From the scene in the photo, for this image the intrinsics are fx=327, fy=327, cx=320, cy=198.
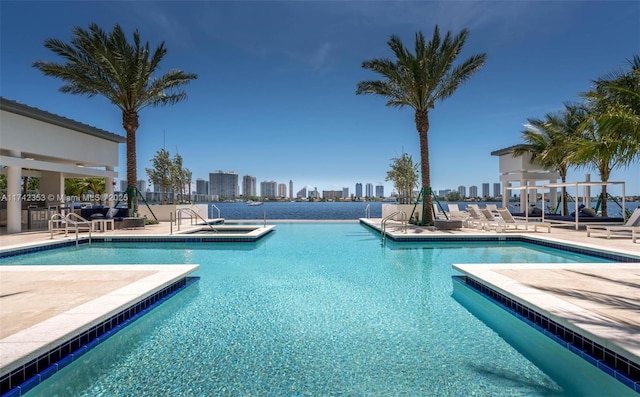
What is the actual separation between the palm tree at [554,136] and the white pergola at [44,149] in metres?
24.0

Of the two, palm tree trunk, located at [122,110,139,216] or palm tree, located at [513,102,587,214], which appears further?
palm tree, located at [513,102,587,214]

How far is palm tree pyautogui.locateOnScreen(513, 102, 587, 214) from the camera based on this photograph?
18.2 meters

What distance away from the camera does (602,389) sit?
278 centimetres

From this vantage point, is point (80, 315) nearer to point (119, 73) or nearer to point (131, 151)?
point (119, 73)

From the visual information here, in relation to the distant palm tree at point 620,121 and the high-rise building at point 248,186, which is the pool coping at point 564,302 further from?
the high-rise building at point 248,186

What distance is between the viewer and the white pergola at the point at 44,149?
12195 millimetres

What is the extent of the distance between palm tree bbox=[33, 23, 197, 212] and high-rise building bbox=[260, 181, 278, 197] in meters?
123

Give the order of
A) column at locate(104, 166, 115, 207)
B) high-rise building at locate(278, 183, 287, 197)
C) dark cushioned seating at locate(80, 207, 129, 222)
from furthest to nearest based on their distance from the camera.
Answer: high-rise building at locate(278, 183, 287, 197), column at locate(104, 166, 115, 207), dark cushioned seating at locate(80, 207, 129, 222)

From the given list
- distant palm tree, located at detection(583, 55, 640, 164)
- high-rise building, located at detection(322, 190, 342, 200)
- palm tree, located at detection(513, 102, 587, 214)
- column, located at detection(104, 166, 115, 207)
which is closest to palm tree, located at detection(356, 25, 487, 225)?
distant palm tree, located at detection(583, 55, 640, 164)

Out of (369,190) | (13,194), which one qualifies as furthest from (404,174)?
(369,190)

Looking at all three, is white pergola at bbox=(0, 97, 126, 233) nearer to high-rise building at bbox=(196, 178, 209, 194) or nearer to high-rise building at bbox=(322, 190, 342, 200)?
high-rise building at bbox=(196, 178, 209, 194)

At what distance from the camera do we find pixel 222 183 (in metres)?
119

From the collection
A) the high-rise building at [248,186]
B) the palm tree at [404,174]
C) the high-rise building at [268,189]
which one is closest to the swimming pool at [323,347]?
the palm tree at [404,174]

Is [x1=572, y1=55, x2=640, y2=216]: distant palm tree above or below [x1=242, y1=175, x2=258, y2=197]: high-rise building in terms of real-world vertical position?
below
